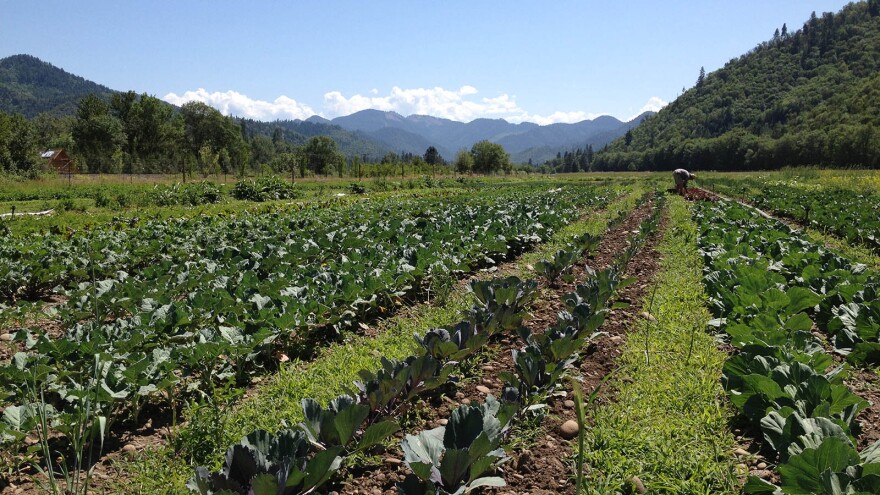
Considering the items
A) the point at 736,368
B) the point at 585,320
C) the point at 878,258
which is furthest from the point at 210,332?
the point at 878,258

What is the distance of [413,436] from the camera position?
89.4 inches

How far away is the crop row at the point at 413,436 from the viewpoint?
209 cm

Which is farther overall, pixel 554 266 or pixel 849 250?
pixel 849 250

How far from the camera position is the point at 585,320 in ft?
13.5

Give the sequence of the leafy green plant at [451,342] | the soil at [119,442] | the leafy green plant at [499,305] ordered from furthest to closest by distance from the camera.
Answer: the leafy green plant at [499,305], the leafy green plant at [451,342], the soil at [119,442]

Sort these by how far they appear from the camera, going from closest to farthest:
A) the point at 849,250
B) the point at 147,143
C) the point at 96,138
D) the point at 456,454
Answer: the point at 456,454 < the point at 849,250 < the point at 96,138 < the point at 147,143

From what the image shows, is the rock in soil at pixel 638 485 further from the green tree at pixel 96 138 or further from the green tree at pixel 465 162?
the green tree at pixel 465 162

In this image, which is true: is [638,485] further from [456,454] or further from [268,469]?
[268,469]

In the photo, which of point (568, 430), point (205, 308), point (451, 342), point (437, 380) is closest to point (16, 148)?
point (205, 308)

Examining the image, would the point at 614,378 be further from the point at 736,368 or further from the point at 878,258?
the point at 878,258

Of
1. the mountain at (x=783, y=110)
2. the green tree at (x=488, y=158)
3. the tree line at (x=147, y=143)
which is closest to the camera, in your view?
the tree line at (x=147, y=143)

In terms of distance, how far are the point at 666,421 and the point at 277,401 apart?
278 centimetres

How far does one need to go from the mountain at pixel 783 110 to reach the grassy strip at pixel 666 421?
74252 millimetres

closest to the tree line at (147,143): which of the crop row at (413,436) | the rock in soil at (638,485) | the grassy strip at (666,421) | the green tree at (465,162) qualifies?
the green tree at (465,162)
